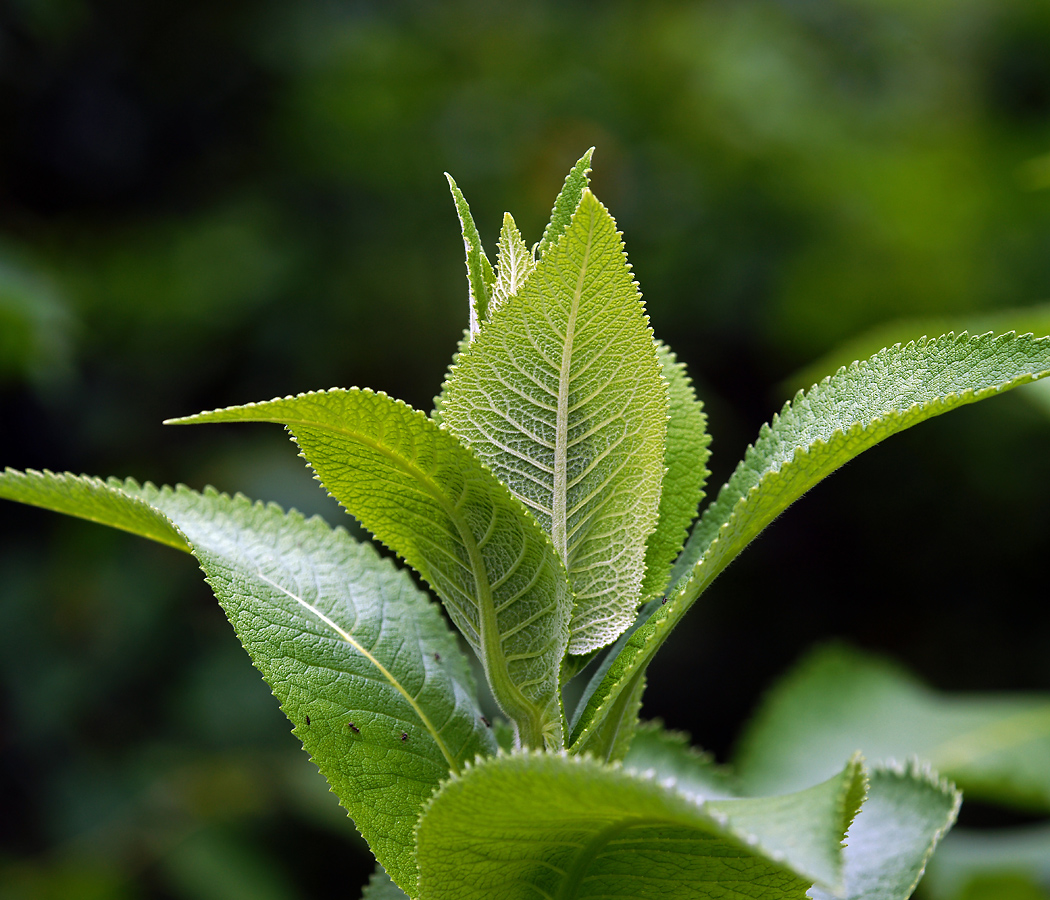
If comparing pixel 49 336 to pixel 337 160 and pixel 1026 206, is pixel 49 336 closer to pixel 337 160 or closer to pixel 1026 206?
pixel 337 160

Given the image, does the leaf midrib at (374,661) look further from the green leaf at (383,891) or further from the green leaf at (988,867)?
the green leaf at (988,867)

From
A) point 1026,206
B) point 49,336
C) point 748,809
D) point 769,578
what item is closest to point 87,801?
point 49,336

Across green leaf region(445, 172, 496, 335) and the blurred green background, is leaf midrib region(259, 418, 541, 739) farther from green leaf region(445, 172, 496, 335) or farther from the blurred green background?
the blurred green background

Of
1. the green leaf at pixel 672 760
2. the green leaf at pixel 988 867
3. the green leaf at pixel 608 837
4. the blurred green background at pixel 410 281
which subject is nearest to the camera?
the green leaf at pixel 608 837

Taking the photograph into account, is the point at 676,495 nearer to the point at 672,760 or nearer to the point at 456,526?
the point at 456,526

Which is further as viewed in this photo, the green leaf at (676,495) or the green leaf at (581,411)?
the green leaf at (676,495)

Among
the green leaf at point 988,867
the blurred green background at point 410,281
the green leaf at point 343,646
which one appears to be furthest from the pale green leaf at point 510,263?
the blurred green background at point 410,281
